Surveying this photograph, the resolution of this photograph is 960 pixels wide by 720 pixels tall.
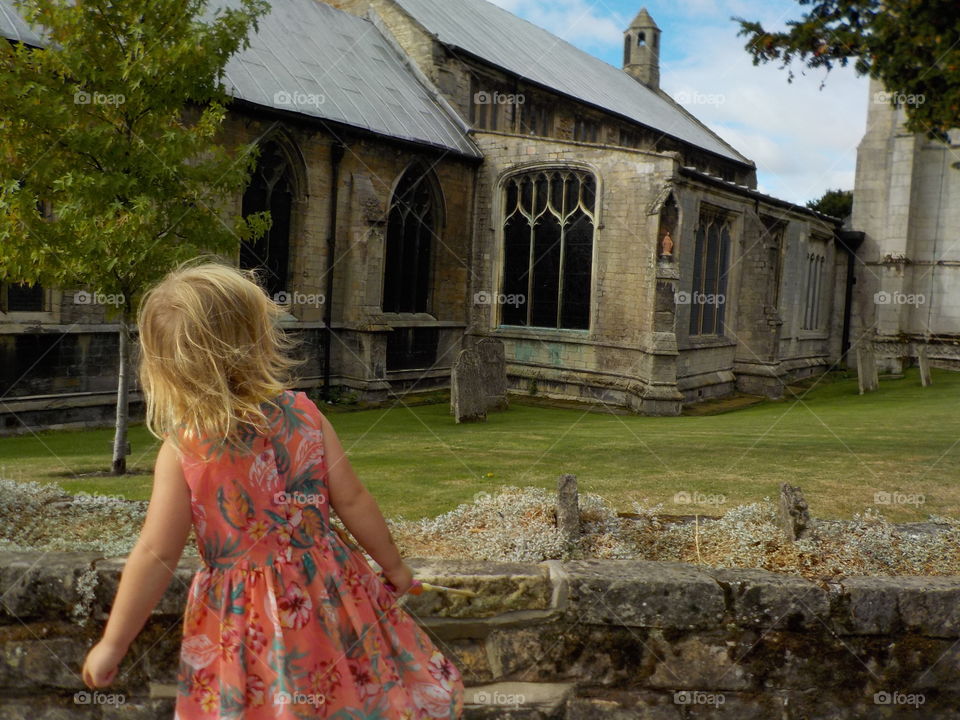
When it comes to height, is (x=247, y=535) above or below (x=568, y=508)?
above

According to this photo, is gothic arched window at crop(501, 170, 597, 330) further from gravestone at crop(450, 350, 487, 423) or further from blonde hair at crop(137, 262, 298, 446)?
blonde hair at crop(137, 262, 298, 446)

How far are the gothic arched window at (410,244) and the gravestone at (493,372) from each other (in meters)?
4.12

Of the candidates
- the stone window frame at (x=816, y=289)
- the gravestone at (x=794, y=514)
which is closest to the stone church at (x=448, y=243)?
the stone window frame at (x=816, y=289)

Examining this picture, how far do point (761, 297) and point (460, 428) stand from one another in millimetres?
10792

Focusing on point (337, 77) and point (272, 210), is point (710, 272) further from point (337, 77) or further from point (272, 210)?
point (272, 210)

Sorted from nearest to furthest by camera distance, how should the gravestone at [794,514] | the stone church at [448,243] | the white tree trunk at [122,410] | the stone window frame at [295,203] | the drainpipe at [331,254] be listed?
the gravestone at [794,514] < the white tree trunk at [122,410] < the stone church at [448,243] < the stone window frame at [295,203] < the drainpipe at [331,254]

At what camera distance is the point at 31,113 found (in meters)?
6.64

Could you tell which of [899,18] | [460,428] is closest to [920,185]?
[460,428]

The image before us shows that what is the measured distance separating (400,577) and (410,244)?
51.2ft

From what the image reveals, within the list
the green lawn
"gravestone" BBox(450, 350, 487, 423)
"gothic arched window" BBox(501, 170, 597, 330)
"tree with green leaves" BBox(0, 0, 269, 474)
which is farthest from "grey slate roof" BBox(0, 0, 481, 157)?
"tree with green leaves" BBox(0, 0, 269, 474)

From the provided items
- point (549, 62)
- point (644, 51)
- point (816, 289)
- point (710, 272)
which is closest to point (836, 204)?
point (644, 51)

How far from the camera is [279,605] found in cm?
203

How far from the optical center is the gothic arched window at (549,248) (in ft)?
54.9

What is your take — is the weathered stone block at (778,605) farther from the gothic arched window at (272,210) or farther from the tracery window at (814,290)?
the tracery window at (814,290)
